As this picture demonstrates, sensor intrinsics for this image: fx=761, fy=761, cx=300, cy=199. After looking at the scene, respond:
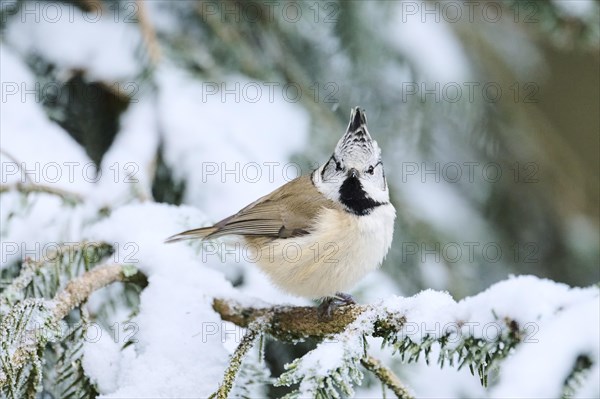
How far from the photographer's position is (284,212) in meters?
2.68

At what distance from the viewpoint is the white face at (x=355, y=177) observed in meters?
2.52

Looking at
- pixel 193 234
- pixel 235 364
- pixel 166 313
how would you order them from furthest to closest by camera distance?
pixel 193 234 < pixel 166 313 < pixel 235 364

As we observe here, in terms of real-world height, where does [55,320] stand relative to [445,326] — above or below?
below

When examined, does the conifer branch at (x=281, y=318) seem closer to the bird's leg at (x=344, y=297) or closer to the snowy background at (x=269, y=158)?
the snowy background at (x=269, y=158)

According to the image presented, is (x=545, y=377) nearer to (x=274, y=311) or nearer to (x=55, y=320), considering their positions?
(x=274, y=311)

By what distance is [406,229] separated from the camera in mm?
2984

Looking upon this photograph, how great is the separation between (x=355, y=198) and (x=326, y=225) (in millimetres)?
164

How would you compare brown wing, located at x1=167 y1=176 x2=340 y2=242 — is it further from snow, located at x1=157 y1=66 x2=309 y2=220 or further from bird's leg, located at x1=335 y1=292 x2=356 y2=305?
bird's leg, located at x1=335 y1=292 x2=356 y2=305

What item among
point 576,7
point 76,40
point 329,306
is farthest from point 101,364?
point 576,7

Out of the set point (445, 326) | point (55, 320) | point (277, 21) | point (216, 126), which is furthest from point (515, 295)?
point (277, 21)

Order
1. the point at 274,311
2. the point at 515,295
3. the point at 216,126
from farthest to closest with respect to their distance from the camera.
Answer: the point at 216,126 < the point at 274,311 < the point at 515,295

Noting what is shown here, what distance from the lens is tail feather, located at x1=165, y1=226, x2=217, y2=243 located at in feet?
7.41

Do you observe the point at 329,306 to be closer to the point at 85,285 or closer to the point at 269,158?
the point at 85,285

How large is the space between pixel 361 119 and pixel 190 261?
0.69 meters
